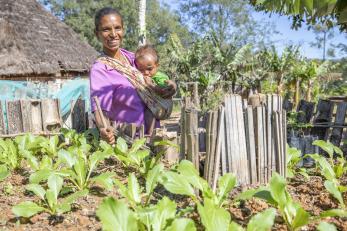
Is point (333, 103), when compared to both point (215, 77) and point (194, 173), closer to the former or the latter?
point (194, 173)

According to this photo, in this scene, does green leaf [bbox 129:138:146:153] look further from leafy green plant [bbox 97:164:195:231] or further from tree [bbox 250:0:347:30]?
tree [bbox 250:0:347:30]

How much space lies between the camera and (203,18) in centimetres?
3881

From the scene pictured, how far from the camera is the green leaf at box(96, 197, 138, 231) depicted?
1609 mm

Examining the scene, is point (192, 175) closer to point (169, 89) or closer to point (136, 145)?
point (136, 145)

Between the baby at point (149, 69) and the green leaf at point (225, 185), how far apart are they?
1603mm

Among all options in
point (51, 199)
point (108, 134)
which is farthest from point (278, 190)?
point (108, 134)

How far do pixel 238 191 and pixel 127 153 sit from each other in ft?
3.35

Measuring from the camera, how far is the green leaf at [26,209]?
6.55 feet

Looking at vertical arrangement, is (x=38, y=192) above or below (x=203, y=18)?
below

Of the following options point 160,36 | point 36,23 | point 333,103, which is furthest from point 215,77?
point 160,36

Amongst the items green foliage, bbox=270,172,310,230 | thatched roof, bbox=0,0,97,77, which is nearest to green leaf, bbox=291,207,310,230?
green foliage, bbox=270,172,310,230

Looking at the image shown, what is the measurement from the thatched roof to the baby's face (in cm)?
986

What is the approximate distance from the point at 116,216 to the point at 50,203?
684 millimetres

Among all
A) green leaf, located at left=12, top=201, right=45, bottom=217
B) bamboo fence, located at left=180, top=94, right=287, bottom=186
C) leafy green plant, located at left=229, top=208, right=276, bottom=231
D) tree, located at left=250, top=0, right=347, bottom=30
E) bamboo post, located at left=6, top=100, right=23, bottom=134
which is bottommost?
bamboo post, located at left=6, top=100, right=23, bottom=134
